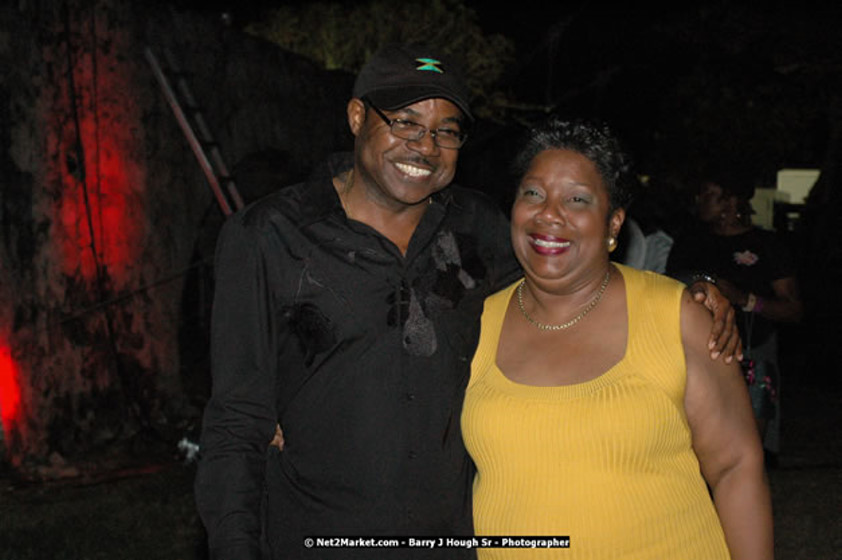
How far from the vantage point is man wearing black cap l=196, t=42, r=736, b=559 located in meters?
2.38

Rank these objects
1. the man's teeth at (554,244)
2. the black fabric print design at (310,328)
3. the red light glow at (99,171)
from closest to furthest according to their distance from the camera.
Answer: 1. the black fabric print design at (310,328)
2. the man's teeth at (554,244)
3. the red light glow at (99,171)

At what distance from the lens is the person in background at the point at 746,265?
203 inches

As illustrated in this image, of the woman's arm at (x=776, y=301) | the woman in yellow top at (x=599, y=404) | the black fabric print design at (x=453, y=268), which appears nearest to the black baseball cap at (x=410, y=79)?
the woman in yellow top at (x=599, y=404)

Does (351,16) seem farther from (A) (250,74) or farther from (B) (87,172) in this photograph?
(B) (87,172)

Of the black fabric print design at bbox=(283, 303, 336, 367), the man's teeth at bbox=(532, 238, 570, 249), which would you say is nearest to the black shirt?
the black fabric print design at bbox=(283, 303, 336, 367)

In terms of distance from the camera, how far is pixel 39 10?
6379mm

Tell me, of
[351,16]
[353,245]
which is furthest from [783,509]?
[351,16]

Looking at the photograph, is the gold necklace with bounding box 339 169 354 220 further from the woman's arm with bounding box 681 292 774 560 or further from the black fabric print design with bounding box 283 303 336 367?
the woman's arm with bounding box 681 292 774 560

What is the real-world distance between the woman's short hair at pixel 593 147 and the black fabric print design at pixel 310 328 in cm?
78

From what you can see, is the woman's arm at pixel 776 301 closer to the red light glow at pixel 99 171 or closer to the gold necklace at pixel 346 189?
the gold necklace at pixel 346 189

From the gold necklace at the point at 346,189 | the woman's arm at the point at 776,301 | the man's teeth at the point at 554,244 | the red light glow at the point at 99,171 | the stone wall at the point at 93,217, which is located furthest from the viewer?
the red light glow at the point at 99,171

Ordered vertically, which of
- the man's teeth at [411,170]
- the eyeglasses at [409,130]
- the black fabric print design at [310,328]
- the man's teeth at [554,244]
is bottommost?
the black fabric print design at [310,328]

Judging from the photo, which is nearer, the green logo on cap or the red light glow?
the green logo on cap

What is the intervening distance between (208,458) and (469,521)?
78 centimetres
